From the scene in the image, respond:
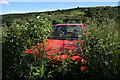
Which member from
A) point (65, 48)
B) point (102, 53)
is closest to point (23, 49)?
point (65, 48)

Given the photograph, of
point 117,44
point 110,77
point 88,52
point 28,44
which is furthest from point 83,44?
point 28,44

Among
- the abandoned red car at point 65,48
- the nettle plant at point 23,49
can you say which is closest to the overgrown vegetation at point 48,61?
the nettle plant at point 23,49

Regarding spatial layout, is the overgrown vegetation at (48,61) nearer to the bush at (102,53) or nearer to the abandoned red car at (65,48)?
the bush at (102,53)

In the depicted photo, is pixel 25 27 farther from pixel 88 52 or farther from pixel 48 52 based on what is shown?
pixel 88 52

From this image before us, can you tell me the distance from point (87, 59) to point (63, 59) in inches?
21.7

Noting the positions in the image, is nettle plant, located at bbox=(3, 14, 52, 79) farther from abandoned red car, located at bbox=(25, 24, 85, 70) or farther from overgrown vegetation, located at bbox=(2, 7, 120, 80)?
abandoned red car, located at bbox=(25, 24, 85, 70)

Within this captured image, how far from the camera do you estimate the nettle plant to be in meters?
3.52

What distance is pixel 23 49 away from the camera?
353cm

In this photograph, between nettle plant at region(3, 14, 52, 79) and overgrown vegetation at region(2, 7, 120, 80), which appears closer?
overgrown vegetation at region(2, 7, 120, 80)

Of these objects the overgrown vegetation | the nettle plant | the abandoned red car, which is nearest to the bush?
the overgrown vegetation

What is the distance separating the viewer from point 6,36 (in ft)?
12.3

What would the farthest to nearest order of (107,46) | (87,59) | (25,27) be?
(25,27) < (87,59) < (107,46)

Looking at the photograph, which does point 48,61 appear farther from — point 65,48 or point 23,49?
point 23,49

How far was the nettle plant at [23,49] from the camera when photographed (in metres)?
3.52
